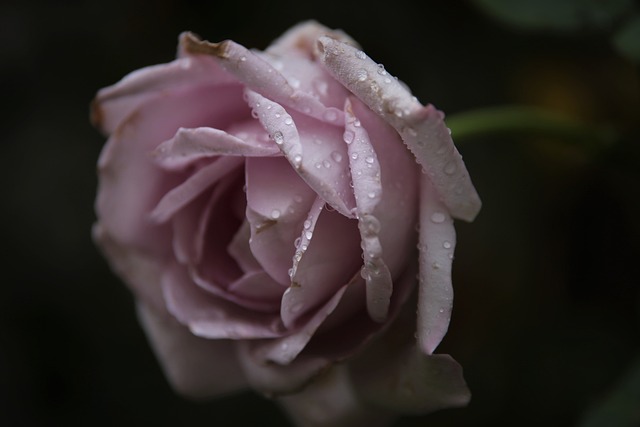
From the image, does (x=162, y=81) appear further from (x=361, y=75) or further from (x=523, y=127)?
(x=523, y=127)

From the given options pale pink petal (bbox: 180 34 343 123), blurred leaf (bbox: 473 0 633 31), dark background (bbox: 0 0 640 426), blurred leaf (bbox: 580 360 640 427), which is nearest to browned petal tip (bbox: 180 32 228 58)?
pale pink petal (bbox: 180 34 343 123)

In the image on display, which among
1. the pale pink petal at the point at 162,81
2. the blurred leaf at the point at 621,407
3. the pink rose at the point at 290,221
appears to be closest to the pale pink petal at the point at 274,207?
the pink rose at the point at 290,221

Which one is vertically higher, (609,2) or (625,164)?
(609,2)

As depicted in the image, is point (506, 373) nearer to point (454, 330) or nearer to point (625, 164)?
point (454, 330)

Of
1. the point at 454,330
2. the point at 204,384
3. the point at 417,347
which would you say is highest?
the point at 417,347

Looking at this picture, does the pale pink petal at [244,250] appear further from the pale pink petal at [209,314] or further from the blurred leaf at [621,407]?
the blurred leaf at [621,407]

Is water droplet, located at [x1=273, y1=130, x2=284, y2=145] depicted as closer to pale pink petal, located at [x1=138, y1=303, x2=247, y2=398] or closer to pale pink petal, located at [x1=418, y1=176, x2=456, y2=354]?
pale pink petal, located at [x1=418, y1=176, x2=456, y2=354]

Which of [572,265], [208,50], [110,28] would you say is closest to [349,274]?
[208,50]
